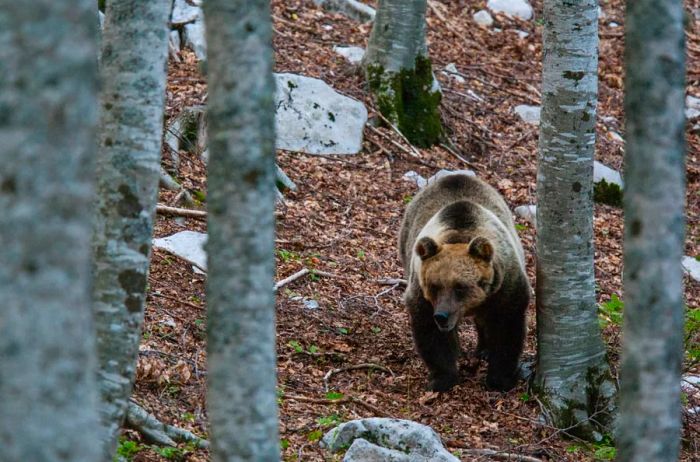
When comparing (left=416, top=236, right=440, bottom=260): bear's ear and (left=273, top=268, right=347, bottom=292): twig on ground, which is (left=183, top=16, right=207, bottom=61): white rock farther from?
(left=416, top=236, right=440, bottom=260): bear's ear

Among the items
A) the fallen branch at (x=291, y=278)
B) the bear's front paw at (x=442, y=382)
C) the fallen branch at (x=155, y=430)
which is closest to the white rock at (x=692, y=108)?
the fallen branch at (x=291, y=278)

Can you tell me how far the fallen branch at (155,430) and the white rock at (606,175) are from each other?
7426 mm

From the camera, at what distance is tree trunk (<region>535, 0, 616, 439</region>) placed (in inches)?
261

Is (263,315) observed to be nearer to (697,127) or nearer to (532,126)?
(532,126)

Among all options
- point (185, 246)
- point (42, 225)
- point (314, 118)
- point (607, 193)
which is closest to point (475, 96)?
point (607, 193)

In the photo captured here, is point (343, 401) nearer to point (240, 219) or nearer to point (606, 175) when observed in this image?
point (240, 219)

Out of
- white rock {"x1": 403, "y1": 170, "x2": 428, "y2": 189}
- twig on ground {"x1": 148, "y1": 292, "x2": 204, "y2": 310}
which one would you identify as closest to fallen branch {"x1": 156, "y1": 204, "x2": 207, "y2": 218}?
twig on ground {"x1": 148, "y1": 292, "x2": 204, "y2": 310}

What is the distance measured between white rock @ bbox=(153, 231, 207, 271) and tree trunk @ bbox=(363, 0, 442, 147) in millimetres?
4105

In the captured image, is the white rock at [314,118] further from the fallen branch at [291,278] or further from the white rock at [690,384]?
the white rock at [690,384]

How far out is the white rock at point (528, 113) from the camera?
13.0m

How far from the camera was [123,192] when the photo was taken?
399 centimetres

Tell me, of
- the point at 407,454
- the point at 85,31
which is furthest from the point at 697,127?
the point at 85,31

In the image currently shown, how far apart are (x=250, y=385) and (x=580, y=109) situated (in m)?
4.11

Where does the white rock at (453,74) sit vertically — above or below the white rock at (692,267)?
above
